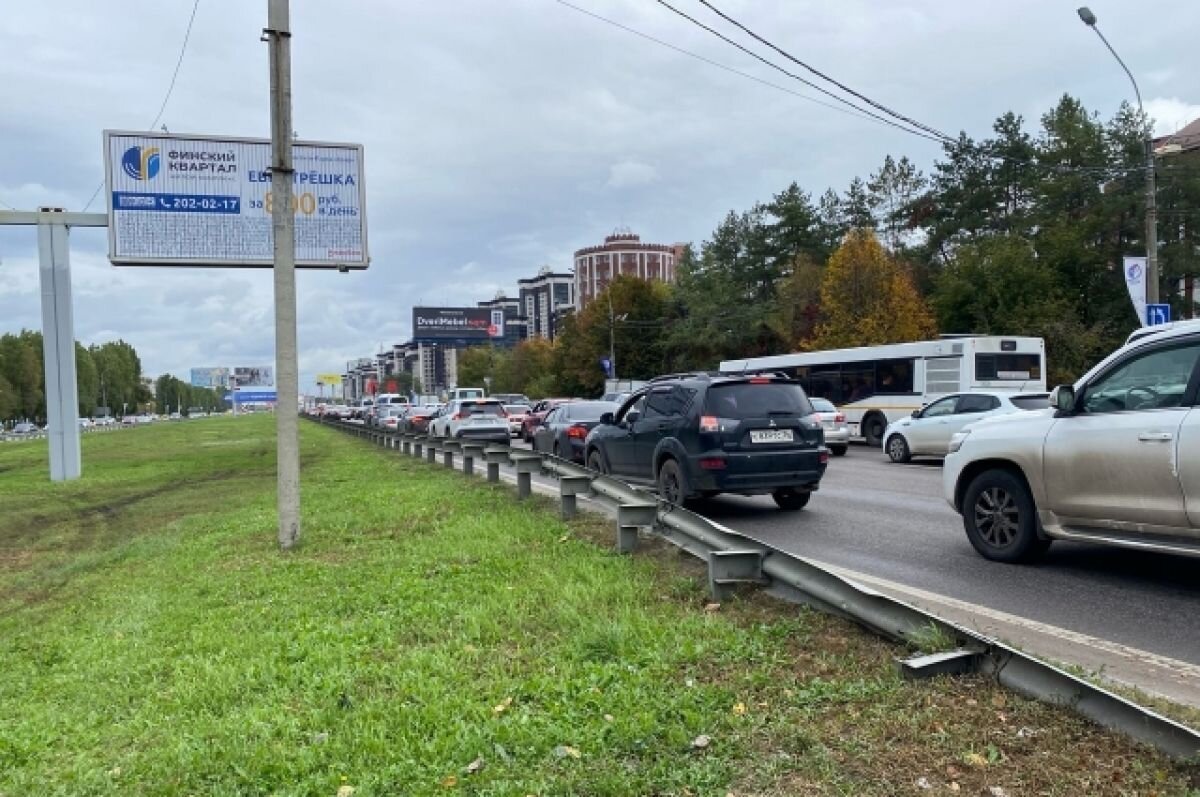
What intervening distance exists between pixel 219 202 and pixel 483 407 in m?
10.4

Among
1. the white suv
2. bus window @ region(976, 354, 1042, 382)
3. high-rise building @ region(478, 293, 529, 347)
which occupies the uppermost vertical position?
high-rise building @ region(478, 293, 529, 347)

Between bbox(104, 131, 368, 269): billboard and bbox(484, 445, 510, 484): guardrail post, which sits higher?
bbox(104, 131, 368, 269): billboard

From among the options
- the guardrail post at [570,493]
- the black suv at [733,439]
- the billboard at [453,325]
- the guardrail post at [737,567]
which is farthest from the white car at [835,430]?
the billboard at [453,325]

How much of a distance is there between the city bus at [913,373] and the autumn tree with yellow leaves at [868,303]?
1819cm

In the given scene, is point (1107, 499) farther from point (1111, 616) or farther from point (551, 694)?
point (551, 694)

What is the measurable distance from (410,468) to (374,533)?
9.29 meters

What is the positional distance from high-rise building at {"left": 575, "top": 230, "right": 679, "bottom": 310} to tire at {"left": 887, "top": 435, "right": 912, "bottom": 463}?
380 ft

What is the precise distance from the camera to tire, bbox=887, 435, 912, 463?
18.9 metres

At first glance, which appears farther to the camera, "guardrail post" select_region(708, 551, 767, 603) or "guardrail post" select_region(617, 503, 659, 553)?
"guardrail post" select_region(617, 503, 659, 553)

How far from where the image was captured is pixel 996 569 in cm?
718

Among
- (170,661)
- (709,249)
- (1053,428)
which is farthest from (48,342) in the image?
(709,249)

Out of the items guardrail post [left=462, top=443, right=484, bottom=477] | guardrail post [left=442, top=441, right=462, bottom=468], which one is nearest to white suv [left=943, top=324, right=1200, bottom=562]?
guardrail post [left=462, top=443, right=484, bottom=477]

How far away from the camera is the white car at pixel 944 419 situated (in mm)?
17312

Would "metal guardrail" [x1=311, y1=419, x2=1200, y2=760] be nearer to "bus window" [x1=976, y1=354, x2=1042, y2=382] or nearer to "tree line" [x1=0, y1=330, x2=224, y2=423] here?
A: "bus window" [x1=976, y1=354, x2=1042, y2=382]
